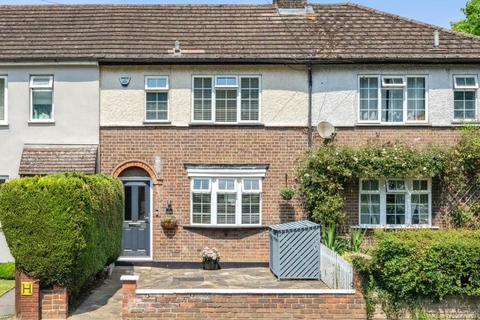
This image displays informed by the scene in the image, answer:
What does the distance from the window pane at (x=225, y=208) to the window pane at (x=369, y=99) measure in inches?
181

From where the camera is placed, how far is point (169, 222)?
54.9 ft

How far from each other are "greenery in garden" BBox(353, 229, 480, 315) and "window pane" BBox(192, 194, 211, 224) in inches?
267

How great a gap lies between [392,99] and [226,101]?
4.93 meters

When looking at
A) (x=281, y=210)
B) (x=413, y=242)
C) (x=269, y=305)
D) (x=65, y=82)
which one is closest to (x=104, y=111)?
(x=65, y=82)

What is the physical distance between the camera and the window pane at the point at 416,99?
56.1 ft

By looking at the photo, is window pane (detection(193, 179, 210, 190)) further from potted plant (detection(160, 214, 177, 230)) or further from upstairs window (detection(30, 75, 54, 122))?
upstairs window (detection(30, 75, 54, 122))

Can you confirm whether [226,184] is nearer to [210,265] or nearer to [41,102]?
[210,265]

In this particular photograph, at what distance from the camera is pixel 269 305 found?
10.8 metres

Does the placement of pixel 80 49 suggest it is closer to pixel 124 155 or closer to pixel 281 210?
pixel 124 155

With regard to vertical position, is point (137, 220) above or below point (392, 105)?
below

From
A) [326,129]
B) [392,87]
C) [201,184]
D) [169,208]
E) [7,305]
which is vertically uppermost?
[392,87]

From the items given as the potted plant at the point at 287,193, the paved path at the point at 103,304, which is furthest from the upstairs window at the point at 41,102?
the potted plant at the point at 287,193

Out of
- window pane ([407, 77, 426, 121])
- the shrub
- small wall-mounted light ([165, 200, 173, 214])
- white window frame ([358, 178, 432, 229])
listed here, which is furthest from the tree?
the shrub

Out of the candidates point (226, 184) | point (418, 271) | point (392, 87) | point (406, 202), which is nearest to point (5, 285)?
point (226, 184)
